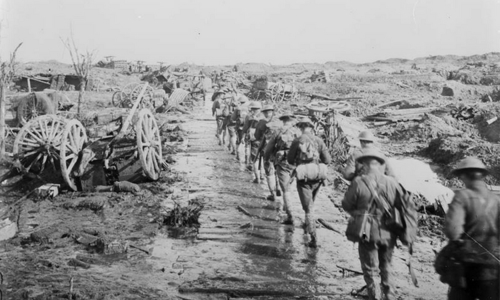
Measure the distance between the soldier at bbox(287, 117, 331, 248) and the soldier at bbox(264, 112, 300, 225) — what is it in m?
0.68

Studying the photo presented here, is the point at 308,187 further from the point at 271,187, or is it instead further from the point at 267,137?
the point at 267,137

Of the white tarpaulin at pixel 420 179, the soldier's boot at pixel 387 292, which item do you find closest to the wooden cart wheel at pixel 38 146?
the soldier's boot at pixel 387 292

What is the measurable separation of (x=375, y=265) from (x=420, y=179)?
7.93 metres

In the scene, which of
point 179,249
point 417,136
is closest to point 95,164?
point 179,249

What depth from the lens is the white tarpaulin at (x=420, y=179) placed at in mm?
9586

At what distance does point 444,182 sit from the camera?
10875 millimetres

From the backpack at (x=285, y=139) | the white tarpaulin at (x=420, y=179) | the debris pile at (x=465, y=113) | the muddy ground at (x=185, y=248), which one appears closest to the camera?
the muddy ground at (x=185, y=248)

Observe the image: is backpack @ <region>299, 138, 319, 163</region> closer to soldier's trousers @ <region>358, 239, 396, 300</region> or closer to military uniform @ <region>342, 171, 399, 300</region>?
military uniform @ <region>342, 171, 399, 300</region>

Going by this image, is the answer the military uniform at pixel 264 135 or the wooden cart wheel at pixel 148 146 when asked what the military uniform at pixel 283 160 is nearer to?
the military uniform at pixel 264 135

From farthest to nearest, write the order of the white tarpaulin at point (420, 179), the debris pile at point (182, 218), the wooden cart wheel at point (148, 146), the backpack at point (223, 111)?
1. the backpack at point (223, 111)
2. the white tarpaulin at point (420, 179)
3. the wooden cart wheel at point (148, 146)
4. the debris pile at point (182, 218)

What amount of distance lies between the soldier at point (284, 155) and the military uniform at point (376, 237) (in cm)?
311

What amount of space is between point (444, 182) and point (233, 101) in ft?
27.0

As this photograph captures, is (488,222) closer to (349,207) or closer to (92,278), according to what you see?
(349,207)

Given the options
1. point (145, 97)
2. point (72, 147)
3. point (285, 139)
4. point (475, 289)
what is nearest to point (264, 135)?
point (285, 139)
